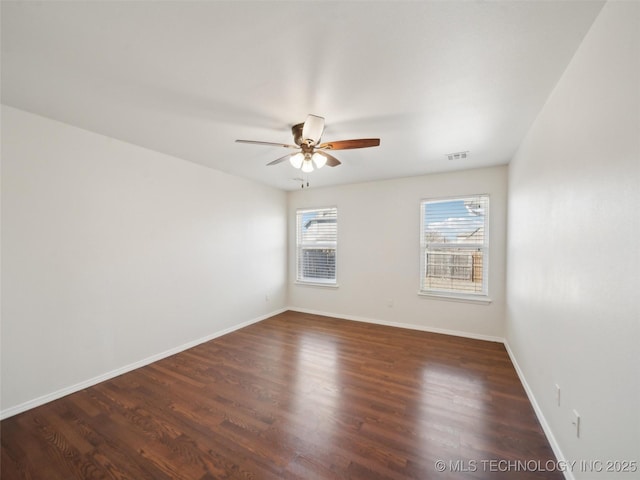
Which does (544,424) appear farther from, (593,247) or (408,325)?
(408,325)

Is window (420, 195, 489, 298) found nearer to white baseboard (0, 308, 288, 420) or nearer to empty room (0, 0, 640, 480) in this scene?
empty room (0, 0, 640, 480)

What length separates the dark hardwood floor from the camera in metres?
1.54

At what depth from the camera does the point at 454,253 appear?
384 centimetres

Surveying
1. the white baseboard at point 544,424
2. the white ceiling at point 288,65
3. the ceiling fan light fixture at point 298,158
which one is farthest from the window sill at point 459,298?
the ceiling fan light fixture at point 298,158

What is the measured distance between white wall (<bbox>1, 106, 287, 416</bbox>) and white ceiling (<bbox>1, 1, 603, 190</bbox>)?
15.7 inches

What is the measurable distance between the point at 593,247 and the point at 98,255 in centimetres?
380

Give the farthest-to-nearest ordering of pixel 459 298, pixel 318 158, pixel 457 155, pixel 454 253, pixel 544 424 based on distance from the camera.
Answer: pixel 454 253
pixel 459 298
pixel 457 155
pixel 318 158
pixel 544 424

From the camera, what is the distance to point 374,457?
5.25ft

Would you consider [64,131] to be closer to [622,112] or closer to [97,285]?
[97,285]

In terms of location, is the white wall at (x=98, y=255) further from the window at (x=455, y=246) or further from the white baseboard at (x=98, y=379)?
the window at (x=455, y=246)

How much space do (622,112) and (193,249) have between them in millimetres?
3883

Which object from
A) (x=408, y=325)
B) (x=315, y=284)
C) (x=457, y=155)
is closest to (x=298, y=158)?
(x=457, y=155)

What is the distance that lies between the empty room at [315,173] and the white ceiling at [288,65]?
0.02 m

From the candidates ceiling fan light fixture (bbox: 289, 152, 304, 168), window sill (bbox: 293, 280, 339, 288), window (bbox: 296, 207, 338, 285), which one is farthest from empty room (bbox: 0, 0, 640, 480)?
window (bbox: 296, 207, 338, 285)
